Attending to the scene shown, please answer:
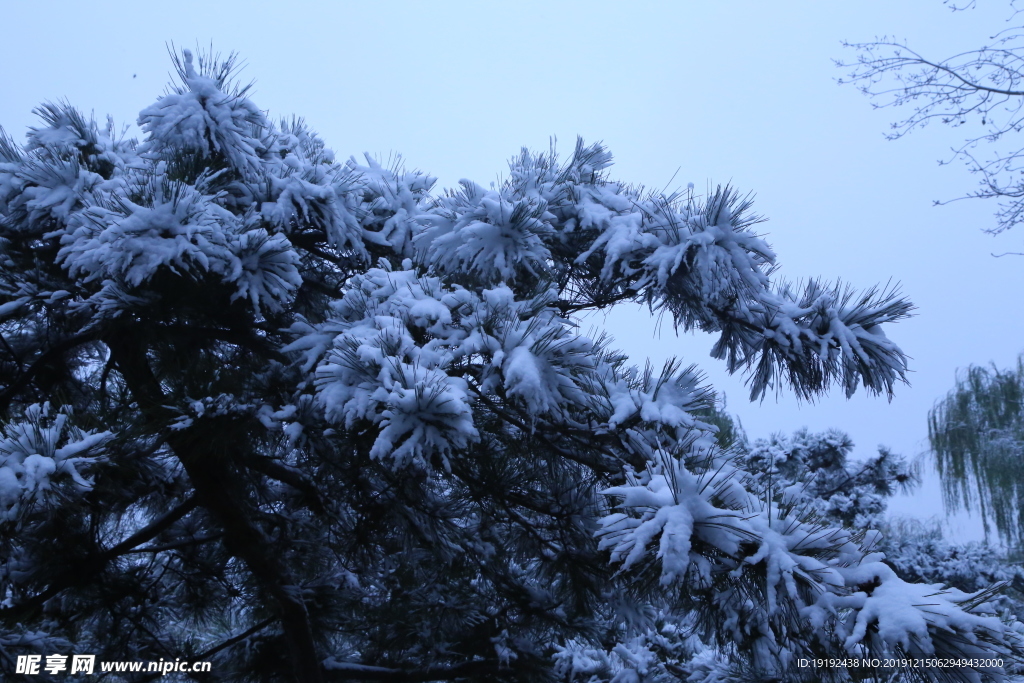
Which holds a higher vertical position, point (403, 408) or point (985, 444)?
point (985, 444)

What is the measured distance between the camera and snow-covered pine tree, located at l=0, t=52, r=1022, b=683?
1.07 m

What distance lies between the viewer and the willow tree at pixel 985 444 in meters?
6.15

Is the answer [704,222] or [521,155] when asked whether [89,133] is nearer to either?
[521,155]

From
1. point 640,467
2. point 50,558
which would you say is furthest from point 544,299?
point 50,558

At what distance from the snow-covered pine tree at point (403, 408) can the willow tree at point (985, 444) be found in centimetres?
534

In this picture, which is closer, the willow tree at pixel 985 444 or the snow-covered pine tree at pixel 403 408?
the snow-covered pine tree at pixel 403 408

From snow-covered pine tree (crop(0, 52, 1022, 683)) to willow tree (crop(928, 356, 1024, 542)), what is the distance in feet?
17.5

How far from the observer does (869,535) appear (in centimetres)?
113

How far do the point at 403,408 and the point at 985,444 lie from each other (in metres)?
6.95

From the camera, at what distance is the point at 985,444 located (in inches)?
251

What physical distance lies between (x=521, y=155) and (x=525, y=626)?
1.49 metres

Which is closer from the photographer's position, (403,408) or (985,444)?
(403,408)

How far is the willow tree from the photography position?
20.2 feet

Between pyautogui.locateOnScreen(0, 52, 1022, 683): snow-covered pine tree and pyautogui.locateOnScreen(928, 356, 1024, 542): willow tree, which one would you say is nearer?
pyautogui.locateOnScreen(0, 52, 1022, 683): snow-covered pine tree
